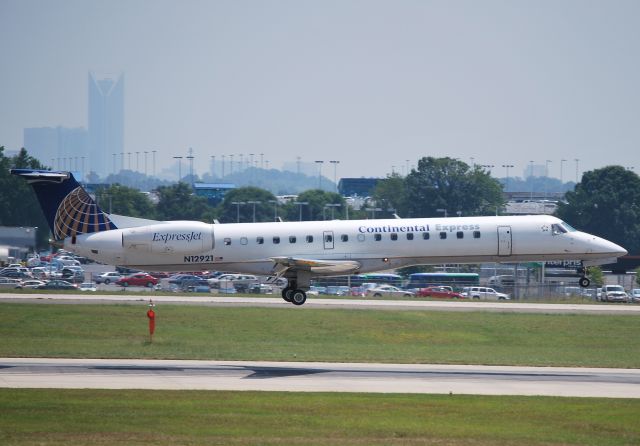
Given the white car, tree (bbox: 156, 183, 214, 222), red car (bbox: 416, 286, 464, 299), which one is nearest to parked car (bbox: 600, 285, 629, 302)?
red car (bbox: 416, 286, 464, 299)

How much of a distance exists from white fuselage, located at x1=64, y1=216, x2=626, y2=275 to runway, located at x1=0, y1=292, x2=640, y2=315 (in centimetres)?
784

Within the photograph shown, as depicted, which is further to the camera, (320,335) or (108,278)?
(108,278)

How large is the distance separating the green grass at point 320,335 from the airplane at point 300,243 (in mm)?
2711

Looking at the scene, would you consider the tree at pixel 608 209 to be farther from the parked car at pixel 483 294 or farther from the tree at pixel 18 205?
the tree at pixel 18 205

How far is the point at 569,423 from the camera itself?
23094 millimetres

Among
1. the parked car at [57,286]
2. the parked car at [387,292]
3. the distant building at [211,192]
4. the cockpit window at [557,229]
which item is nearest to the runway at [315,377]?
the cockpit window at [557,229]

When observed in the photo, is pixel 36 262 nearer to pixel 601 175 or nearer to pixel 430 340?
pixel 601 175

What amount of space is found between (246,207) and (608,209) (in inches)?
1966

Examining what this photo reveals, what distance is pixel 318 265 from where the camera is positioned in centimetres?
4209

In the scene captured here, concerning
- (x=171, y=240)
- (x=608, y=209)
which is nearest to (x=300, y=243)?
(x=171, y=240)

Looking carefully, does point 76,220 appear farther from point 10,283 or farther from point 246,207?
point 246,207

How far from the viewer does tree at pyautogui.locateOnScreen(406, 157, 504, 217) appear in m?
137

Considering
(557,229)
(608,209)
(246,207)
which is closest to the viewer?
(557,229)

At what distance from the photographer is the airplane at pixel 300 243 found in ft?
139
